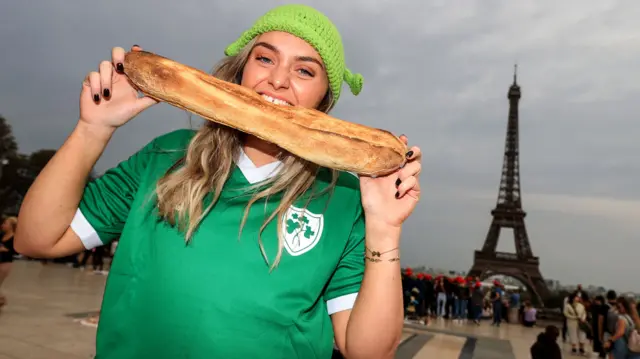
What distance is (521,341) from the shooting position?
12500 mm

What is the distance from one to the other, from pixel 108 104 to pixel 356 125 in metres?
0.77

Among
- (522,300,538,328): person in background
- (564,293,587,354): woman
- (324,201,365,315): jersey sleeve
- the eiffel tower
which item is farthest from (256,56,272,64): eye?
the eiffel tower

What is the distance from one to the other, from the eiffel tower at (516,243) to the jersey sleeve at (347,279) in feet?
140

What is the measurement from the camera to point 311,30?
5.09 ft

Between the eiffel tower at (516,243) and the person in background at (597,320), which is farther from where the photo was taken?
the eiffel tower at (516,243)

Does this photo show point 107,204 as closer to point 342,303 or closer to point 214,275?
point 214,275

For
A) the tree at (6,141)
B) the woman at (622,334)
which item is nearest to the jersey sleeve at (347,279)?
the woman at (622,334)

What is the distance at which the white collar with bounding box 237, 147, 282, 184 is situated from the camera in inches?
59.6

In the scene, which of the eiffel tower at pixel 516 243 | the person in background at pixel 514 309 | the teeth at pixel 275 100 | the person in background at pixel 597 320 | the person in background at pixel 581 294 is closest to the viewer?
the teeth at pixel 275 100

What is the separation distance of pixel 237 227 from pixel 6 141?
40.2m

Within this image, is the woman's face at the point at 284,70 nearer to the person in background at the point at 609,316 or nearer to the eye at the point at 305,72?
the eye at the point at 305,72

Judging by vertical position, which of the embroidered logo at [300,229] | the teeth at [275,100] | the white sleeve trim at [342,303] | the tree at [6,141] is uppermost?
the tree at [6,141]

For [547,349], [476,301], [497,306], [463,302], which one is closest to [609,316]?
[547,349]

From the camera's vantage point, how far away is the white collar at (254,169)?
1.51 meters
